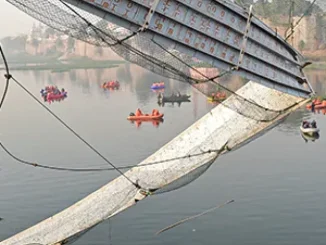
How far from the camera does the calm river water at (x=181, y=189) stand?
25.3 metres

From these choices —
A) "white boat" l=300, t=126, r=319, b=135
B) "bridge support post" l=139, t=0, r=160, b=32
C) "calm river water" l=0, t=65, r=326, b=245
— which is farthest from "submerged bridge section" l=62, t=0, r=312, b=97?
"white boat" l=300, t=126, r=319, b=135

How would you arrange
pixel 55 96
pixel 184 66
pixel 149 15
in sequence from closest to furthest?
pixel 149 15, pixel 184 66, pixel 55 96

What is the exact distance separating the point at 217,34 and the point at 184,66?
1.56m

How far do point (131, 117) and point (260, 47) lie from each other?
46654 mm

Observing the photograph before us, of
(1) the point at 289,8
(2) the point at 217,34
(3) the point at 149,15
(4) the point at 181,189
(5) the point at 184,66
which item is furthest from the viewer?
(4) the point at 181,189

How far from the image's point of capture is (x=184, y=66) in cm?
1366

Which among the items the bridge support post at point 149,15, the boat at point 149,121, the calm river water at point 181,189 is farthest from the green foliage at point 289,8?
the boat at point 149,121

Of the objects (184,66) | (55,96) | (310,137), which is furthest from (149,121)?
(184,66)

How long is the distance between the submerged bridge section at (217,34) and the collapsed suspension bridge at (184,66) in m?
0.02

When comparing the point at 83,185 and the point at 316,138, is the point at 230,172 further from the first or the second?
the point at 316,138

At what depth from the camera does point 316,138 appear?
47.1m

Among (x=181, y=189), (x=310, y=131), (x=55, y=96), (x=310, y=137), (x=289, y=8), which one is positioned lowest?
(x=181, y=189)

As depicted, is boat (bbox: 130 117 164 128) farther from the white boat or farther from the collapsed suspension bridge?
the collapsed suspension bridge

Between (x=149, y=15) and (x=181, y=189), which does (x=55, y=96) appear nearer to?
(x=181, y=189)
